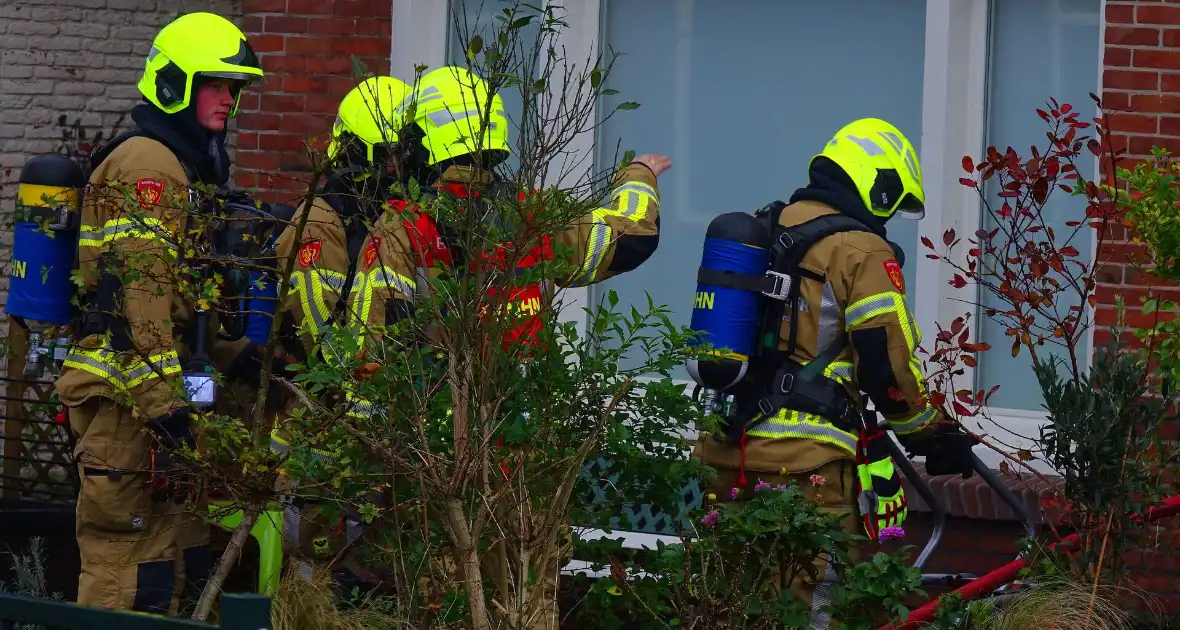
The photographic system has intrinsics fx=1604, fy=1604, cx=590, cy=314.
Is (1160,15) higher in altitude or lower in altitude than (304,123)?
higher

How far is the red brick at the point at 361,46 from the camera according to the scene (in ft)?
22.5

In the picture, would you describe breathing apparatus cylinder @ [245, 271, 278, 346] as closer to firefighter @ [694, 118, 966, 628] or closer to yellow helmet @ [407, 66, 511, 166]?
yellow helmet @ [407, 66, 511, 166]

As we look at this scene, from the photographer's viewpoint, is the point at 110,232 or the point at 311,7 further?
the point at 311,7

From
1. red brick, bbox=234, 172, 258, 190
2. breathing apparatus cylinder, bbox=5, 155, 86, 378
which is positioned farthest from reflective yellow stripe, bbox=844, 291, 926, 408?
red brick, bbox=234, 172, 258, 190

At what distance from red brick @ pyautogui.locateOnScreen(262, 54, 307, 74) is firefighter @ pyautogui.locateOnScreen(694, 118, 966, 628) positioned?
8.69 feet

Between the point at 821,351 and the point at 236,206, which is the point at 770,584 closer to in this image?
the point at 821,351

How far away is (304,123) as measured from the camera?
6926 millimetres

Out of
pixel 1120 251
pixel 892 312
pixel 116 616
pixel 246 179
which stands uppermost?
pixel 246 179

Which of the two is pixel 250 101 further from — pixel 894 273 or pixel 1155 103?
pixel 1155 103

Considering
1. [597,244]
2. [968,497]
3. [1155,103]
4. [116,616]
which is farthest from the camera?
[968,497]

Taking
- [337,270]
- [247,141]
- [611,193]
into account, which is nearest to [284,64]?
[247,141]

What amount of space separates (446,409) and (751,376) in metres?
1.42

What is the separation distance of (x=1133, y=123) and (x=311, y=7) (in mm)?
3409

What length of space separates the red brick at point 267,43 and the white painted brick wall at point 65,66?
0.49 m
